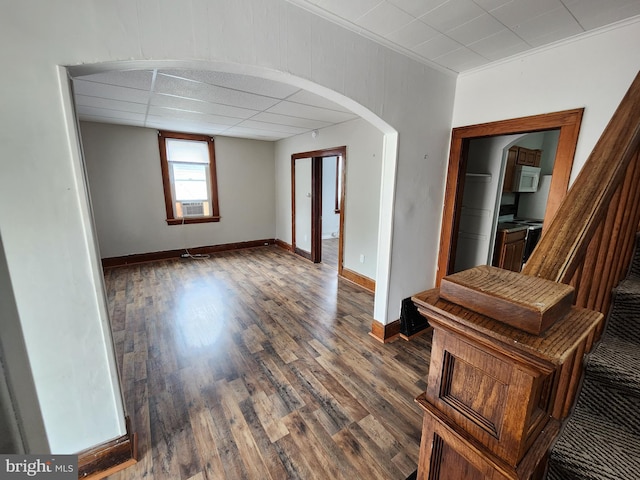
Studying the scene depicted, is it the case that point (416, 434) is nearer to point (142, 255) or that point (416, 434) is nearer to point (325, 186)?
point (142, 255)

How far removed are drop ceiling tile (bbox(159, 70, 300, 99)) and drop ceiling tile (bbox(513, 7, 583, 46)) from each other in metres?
1.75

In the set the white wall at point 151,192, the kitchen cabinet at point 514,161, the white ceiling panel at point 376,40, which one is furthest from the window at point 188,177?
the kitchen cabinet at point 514,161

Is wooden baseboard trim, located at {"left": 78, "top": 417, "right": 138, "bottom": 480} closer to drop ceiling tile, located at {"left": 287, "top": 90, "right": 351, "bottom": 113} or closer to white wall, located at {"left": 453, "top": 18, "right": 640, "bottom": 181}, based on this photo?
drop ceiling tile, located at {"left": 287, "top": 90, "right": 351, "bottom": 113}

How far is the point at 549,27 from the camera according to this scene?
174 cm

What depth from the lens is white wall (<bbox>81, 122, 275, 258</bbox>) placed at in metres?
4.37

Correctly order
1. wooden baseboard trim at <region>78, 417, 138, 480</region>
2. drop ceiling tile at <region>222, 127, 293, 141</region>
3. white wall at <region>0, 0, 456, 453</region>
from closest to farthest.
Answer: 1. white wall at <region>0, 0, 456, 453</region>
2. wooden baseboard trim at <region>78, 417, 138, 480</region>
3. drop ceiling tile at <region>222, 127, 293, 141</region>

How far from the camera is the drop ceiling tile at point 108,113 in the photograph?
3375 millimetres

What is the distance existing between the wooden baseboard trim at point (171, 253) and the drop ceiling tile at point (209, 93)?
3292mm

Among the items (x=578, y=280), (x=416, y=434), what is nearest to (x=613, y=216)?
(x=578, y=280)

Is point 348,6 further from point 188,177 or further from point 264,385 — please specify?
point 188,177

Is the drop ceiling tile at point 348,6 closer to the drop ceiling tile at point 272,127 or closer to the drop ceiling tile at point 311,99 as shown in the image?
the drop ceiling tile at point 311,99

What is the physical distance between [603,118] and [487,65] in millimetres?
956

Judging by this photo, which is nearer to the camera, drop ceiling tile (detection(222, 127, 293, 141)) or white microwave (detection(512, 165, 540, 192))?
white microwave (detection(512, 165, 540, 192))

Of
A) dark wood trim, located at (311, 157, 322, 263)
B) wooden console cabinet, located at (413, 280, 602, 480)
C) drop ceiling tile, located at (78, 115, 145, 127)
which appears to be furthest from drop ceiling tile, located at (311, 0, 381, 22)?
drop ceiling tile, located at (78, 115, 145, 127)
